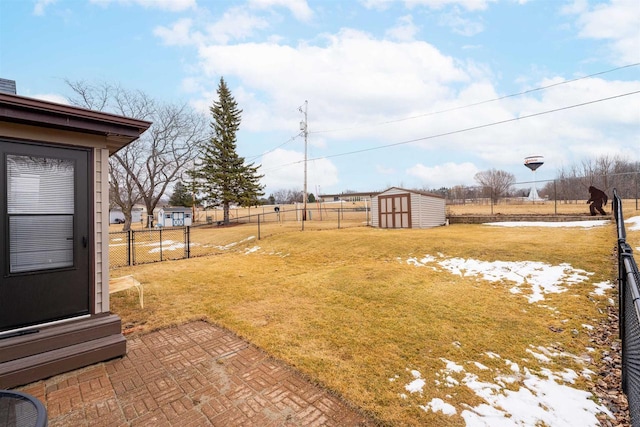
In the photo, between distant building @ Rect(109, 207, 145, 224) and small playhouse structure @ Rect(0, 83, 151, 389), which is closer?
small playhouse structure @ Rect(0, 83, 151, 389)

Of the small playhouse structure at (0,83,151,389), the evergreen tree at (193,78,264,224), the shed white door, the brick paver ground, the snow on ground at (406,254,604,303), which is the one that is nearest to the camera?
the brick paver ground

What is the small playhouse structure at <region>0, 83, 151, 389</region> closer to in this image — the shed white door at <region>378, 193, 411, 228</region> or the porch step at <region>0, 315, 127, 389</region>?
the porch step at <region>0, 315, 127, 389</region>

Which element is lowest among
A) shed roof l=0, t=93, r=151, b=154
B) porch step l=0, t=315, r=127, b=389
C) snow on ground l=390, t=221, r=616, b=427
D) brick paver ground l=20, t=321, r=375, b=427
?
snow on ground l=390, t=221, r=616, b=427

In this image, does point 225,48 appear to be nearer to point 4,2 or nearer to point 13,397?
point 4,2

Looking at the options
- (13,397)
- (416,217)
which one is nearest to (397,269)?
(13,397)

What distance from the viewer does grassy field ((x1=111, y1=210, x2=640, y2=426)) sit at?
2812 mm

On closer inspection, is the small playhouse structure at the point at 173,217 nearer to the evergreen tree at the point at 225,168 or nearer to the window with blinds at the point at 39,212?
the evergreen tree at the point at 225,168

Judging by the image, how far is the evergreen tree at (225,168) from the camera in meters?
27.5

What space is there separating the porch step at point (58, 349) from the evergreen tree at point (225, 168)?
24.8m

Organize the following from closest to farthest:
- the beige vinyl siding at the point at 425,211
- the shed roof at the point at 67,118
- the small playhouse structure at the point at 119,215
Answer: the shed roof at the point at 67,118, the beige vinyl siding at the point at 425,211, the small playhouse structure at the point at 119,215

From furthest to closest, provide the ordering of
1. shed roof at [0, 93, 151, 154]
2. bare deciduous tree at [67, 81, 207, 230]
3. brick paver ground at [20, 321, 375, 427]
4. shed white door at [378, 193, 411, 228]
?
1. bare deciduous tree at [67, 81, 207, 230]
2. shed white door at [378, 193, 411, 228]
3. shed roof at [0, 93, 151, 154]
4. brick paver ground at [20, 321, 375, 427]

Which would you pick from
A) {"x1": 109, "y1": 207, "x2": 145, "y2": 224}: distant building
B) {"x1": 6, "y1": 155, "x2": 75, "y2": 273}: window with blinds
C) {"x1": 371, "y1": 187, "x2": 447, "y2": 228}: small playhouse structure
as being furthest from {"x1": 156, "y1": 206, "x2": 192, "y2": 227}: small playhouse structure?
{"x1": 6, "y1": 155, "x2": 75, "y2": 273}: window with blinds

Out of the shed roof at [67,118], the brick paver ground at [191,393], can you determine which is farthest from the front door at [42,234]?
the brick paver ground at [191,393]

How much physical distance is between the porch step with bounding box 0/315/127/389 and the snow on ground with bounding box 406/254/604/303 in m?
6.28
